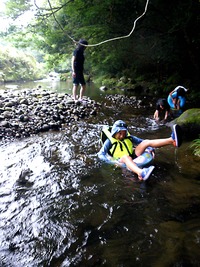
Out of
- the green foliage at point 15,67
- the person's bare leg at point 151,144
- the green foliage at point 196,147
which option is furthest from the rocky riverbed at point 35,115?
the green foliage at point 15,67

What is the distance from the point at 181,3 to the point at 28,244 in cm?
904

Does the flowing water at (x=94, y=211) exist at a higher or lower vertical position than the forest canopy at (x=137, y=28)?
lower

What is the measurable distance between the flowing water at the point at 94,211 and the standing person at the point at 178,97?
358 cm

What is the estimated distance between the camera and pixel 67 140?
5.94m

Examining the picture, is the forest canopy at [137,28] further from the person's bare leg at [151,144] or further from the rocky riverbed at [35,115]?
the person's bare leg at [151,144]

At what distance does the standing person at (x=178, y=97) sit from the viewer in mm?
7866

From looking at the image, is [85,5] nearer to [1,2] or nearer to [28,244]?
[28,244]

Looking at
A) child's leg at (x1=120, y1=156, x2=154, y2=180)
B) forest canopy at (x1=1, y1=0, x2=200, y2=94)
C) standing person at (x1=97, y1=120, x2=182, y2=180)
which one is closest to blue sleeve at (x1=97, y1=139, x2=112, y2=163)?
standing person at (x1=97, y1=120, x2=182, y2=180)

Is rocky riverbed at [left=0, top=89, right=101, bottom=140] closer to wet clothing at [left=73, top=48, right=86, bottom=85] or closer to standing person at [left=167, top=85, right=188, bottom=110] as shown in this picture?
wet clothing at [left=73, top=48, right=86, bottom=85]

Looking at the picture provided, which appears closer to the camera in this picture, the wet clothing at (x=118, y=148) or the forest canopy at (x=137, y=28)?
the wet clothing at (x=118, y=148)

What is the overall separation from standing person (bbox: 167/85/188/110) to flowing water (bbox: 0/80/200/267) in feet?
11.8

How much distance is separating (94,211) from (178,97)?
6.28 m

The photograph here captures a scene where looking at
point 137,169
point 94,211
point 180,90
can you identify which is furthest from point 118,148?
point 180,90

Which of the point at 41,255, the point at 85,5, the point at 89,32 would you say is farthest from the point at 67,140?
the point at 89,32
